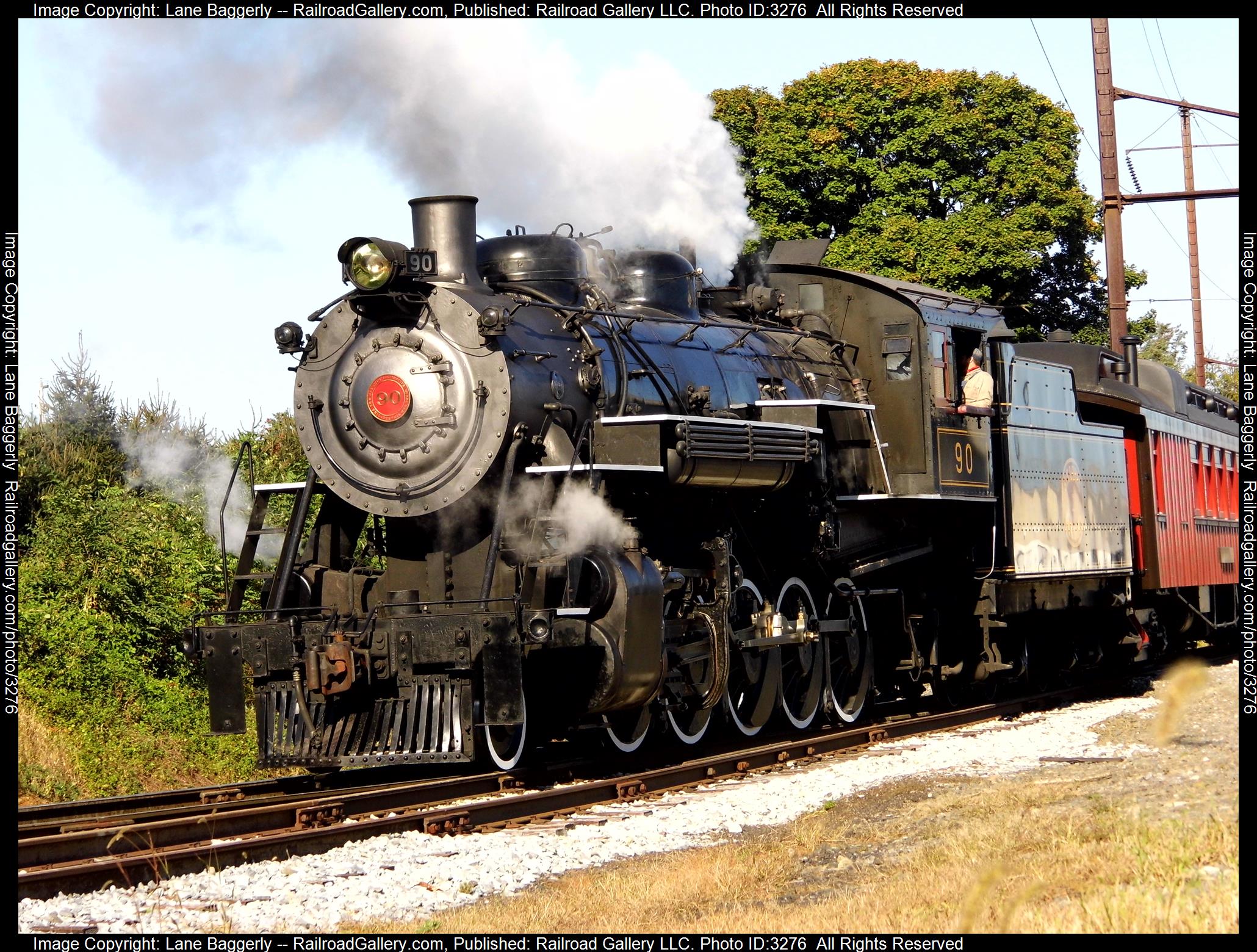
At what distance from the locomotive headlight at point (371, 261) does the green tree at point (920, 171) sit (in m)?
18.3

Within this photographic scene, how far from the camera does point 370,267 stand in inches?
373

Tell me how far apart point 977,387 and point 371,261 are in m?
6.17

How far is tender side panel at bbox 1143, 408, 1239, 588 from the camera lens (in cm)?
1656

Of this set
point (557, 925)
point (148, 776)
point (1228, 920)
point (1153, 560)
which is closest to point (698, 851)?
point (557, 925)

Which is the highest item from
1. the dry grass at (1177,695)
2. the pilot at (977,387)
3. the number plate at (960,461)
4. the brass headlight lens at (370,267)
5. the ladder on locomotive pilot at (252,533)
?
the brass headlight lens at (370,267)

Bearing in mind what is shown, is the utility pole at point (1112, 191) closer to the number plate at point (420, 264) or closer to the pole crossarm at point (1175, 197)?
the pole crossarm at point (1175, 197)

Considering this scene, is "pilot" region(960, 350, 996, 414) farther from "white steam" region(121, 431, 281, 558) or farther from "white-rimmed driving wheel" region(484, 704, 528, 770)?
"white steam" region(121, 431, 281, 558)

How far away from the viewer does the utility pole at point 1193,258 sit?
30569 millimetres

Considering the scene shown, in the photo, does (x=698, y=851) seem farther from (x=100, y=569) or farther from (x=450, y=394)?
(x=100, y=569)

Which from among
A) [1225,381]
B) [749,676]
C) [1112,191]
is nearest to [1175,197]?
[1112,191]

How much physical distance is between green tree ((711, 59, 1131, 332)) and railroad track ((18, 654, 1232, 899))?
57.4ft

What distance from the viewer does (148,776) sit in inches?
412


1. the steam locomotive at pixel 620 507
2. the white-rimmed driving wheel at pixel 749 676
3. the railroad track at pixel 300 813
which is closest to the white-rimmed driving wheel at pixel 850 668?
the steam locomotive at pixel 620 507

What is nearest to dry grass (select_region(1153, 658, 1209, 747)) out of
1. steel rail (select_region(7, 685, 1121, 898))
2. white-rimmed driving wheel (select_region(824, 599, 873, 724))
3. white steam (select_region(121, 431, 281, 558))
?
steel rail (select_region(7, 685, 1121, 898))
